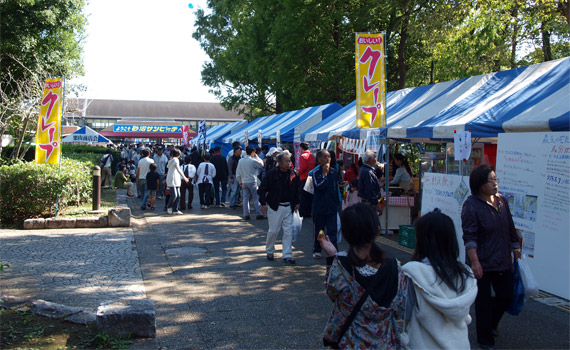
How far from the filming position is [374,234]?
2.82 metres

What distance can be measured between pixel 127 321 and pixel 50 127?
7.83m

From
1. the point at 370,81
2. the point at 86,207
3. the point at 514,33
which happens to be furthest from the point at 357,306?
the point at 514,33

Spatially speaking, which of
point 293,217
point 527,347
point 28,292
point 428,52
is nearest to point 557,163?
point 527,347

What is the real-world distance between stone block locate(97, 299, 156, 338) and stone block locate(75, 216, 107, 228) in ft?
23.0

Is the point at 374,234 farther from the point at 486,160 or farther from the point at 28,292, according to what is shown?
the point at 486,160

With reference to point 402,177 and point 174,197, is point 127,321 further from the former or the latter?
point 174,197

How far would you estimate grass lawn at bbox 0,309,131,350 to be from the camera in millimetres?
4676

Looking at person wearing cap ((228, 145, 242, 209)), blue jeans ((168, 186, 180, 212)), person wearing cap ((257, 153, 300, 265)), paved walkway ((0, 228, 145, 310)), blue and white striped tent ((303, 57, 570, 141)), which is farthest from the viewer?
person wearing cap ((228, 145, 242, 209))

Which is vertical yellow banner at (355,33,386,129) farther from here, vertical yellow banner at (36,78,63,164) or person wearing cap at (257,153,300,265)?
vertical yellow banner at (36,78,63,164)

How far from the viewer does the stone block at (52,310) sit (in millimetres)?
5410

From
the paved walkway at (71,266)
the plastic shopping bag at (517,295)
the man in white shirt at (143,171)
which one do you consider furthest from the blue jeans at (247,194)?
the plastic shopping bag at (517,295)

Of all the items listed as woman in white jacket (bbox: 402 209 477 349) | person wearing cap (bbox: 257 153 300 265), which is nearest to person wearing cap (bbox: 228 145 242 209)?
person wearing cap (bbox: 257 153 300 265)

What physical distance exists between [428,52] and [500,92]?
14.6m

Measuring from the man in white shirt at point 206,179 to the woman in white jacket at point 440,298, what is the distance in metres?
12.3
